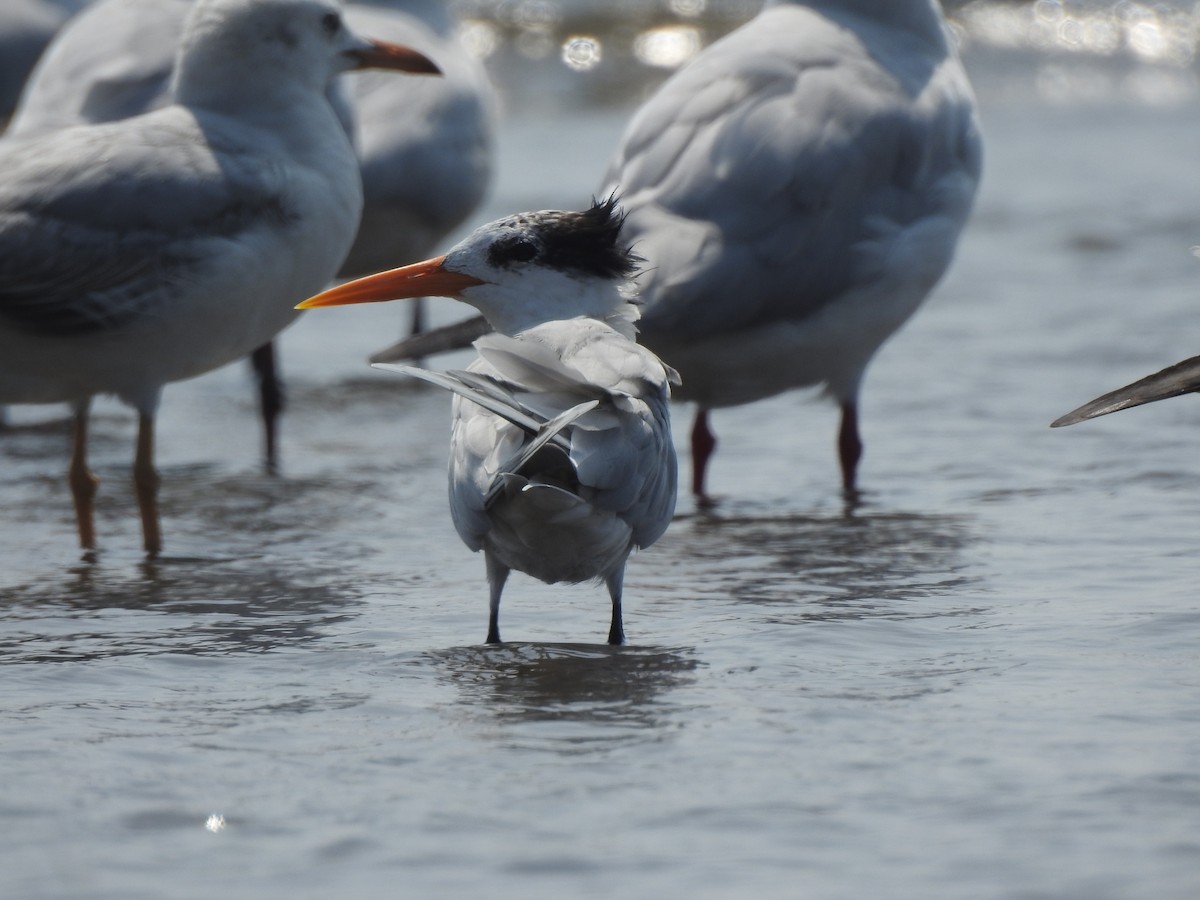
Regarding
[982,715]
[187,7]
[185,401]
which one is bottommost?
[185,401]

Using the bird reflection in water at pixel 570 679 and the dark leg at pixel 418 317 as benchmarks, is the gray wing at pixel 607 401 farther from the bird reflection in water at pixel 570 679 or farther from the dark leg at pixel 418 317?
the dark leg at pixel 418 317

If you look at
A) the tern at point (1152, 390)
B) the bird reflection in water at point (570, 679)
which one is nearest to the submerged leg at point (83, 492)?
the bird reflection in water at point (570, 679)

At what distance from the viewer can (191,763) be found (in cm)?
333

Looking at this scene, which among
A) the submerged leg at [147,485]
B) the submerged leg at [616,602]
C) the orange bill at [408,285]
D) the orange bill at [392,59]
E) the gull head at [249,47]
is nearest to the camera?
the submerged leg at [616,602]

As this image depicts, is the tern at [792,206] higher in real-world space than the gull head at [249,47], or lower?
lower

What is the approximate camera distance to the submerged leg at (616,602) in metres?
4.14

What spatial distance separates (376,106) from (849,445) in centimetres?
249

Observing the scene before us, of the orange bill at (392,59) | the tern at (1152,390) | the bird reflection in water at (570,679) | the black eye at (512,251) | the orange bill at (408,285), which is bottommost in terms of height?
the bird reflection in water at (570,679)

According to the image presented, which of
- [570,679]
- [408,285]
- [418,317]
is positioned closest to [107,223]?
[408,285]

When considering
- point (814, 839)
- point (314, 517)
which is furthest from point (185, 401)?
point (814, 839)

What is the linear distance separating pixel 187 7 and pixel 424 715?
388 cm

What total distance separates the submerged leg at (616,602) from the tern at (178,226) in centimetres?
151

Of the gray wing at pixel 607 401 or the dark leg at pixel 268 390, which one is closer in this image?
the gray wing at pixel 607 401

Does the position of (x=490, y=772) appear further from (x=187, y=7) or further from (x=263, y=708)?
(x=187, y=7)
